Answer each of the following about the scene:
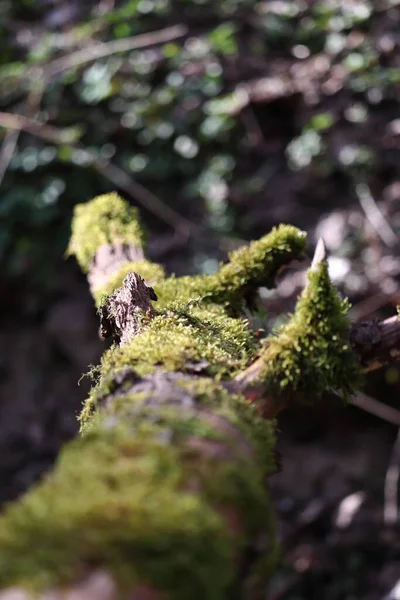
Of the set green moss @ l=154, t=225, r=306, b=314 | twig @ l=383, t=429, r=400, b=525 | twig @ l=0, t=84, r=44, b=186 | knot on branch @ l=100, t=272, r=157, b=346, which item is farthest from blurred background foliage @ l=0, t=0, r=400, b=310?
knot on branch @ l=100, t=272, r=157, b=346

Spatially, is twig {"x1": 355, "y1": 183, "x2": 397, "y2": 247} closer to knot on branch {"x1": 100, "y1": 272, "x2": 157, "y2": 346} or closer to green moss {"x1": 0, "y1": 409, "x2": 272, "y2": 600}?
knot on branch {"x1": 100, "y1": 272, "x2": 157, "y2": 346}

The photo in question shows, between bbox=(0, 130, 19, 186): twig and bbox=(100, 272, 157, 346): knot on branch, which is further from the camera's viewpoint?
bbox=(0, 130, 19, 186): twig

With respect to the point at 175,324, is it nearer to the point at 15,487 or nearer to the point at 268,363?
the point at 268,363

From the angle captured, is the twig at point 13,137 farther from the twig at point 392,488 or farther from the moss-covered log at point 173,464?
the moss-covered log at point 173,464

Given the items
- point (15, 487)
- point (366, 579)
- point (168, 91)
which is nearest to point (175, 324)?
point (366, 579)

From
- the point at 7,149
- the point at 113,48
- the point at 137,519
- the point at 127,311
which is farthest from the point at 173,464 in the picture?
the point at 113,48

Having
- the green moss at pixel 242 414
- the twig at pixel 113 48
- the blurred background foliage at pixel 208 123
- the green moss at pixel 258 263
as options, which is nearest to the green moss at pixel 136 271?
the green moss at pixel 258 263

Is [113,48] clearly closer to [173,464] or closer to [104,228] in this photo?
[104,228]
